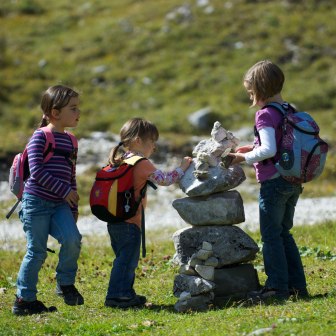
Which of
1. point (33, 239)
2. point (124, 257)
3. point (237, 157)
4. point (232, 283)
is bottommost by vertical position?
point (232, 283)

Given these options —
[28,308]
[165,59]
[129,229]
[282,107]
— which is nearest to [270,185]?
[282,107]

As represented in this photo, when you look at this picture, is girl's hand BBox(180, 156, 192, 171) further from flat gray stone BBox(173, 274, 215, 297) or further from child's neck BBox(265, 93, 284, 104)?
flat gray stone BBox(173, 274, 215, 297)

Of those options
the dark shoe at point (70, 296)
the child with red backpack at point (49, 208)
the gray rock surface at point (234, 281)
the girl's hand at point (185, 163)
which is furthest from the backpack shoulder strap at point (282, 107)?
the dark shoe at point (70, 296)

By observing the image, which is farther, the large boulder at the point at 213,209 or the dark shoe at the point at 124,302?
the dark shoe at the point at 124,302

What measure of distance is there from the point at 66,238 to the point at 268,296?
2275 mm

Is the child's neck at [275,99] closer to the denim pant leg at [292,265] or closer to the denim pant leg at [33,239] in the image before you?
the denim pant leg at [292,265]

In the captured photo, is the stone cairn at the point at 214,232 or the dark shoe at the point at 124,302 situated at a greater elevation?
the stone cairn at the point at 214,232

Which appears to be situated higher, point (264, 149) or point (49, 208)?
point (264, 149)

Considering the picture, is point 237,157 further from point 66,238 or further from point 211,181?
point 66,238

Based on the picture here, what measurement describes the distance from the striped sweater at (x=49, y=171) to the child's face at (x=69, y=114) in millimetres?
144

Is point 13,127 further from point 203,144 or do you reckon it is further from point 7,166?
point 203,144

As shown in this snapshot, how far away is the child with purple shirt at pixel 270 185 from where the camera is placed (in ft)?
26.4

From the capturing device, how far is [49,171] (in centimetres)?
830

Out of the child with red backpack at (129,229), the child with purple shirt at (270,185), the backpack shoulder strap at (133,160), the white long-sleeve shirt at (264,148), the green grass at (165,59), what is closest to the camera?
the white long-sleeve shirt at (264,148)
